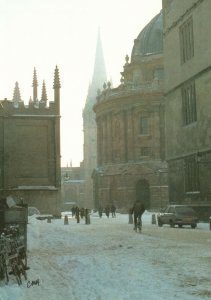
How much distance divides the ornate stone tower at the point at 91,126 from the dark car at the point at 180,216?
2906 inches

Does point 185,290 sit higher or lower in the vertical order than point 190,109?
lower

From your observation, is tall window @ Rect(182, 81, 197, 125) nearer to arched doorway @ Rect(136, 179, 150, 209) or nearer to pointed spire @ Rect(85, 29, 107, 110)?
arched doorway @ Rect(136, 179, 150, 209)

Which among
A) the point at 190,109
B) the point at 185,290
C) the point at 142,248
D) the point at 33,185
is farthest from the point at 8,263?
the point at 33,185

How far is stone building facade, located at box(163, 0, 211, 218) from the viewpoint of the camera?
32.6 m

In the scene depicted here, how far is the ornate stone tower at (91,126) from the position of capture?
109 meters

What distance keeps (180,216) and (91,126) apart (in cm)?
9645

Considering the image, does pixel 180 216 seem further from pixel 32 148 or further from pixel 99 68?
pixel 99 68

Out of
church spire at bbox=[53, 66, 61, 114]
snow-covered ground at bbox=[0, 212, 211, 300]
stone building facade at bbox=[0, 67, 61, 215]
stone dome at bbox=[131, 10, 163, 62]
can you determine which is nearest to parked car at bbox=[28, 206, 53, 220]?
stone building facade at bbox=[0, 67, 61, 215]

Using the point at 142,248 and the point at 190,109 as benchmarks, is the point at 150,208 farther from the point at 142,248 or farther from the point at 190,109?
the point at 142,248

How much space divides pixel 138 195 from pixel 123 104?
10982 mm

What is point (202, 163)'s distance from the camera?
1281 inches

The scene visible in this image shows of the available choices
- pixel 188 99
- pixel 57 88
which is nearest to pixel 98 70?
pixel 57 88

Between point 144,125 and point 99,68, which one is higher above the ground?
point 99,68

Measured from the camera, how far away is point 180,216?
1189 inches
